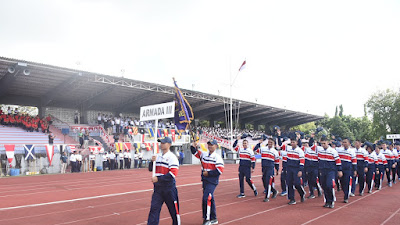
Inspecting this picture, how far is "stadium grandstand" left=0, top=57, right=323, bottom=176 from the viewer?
21594mm

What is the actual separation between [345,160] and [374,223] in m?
3.25

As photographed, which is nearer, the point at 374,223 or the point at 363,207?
the point at 374,223

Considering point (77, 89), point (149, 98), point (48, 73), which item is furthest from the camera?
point (149, 98)

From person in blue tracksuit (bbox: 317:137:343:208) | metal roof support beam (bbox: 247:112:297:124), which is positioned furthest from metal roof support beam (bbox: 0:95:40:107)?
metal roof support beam (bbox: 247:112:297:124)

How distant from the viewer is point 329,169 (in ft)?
27.9

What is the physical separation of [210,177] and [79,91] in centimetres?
2450

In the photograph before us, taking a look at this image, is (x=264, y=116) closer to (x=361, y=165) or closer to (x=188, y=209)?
(x=361, y=165)

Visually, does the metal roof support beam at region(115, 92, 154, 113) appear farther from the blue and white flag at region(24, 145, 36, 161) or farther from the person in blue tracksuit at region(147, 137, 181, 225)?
the person in blue tracksuit at region(147, 137, 181, 225)

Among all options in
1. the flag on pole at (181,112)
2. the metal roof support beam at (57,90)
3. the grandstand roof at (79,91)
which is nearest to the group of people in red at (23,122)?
the grandstand roof at (79,91)

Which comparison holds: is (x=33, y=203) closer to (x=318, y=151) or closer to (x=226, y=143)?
(x=318, y=151)

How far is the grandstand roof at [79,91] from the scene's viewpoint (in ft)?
73.4

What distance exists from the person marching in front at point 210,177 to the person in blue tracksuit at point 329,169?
11.6 ft

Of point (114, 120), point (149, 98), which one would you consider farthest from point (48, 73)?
point (149, 98)

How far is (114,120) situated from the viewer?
96.8ft
